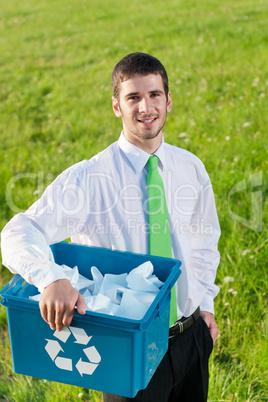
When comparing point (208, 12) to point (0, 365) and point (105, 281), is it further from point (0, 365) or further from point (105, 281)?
point (105, 281)

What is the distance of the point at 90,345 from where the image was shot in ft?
4.95

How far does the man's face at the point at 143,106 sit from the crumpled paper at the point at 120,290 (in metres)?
0.58

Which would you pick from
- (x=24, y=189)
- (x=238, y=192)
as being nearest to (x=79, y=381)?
(x=238, y=192)

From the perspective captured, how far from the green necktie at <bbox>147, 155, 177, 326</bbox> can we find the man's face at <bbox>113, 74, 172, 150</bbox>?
118mm

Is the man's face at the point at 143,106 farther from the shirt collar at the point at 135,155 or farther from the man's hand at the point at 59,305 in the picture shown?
the man's hand at the point at 59,305

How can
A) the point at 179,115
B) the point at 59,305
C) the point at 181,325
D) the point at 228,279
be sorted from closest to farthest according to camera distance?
the point at 59,305 → the point at 181,325 → the point at 228,279 → the point at 179,115

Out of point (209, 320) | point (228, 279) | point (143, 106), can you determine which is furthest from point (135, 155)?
point (228, 279)

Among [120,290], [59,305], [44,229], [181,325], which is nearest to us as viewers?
[59,305]

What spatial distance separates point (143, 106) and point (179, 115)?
390cm

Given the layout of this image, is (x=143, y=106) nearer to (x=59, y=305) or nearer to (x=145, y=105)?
(x=145, y=105)

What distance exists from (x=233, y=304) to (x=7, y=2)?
13055mm

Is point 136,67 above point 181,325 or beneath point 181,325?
above

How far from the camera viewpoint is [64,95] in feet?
23.3

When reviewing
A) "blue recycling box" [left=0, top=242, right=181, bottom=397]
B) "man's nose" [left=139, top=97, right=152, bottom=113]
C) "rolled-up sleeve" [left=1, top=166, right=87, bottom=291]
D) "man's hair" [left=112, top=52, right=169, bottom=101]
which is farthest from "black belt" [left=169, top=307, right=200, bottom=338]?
"man's hair" [left=112, top=52, right=169, bottom=101]
